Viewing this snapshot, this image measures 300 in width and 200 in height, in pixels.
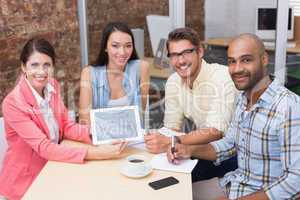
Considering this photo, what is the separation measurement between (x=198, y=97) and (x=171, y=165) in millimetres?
688

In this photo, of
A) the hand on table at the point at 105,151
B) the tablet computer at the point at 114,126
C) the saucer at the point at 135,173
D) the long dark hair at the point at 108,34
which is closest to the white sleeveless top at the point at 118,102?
the long dark hair at the point at 108,34

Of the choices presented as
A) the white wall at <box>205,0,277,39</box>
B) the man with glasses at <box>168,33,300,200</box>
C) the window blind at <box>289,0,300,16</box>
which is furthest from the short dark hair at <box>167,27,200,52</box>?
the window blind at <box>289,0,300,16</box>

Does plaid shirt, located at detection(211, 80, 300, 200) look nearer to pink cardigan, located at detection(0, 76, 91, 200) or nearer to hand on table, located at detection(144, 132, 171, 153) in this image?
hand on table, located at detection(144, 132, 171, 153)

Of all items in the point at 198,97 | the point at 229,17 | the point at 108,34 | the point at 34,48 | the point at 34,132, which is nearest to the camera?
the point at 34,132

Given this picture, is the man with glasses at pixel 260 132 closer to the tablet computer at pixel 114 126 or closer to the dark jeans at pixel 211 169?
the tablet computer at pixel 114 126

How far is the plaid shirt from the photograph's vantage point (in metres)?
1.75

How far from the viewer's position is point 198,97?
257 cm

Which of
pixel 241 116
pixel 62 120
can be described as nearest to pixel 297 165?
pixel 241 116

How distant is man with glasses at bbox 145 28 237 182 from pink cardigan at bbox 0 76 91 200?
0.71m

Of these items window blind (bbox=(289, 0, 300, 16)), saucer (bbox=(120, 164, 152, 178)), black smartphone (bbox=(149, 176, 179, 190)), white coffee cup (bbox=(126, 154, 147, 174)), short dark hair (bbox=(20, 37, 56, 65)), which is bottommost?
black smartphone (bbox=(149, 176, 179, 190))

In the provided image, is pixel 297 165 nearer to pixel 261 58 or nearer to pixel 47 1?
pixel 261 58

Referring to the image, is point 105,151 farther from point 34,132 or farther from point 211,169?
point 211,169

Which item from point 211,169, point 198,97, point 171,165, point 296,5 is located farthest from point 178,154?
point 296,5

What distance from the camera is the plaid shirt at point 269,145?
1.75m
